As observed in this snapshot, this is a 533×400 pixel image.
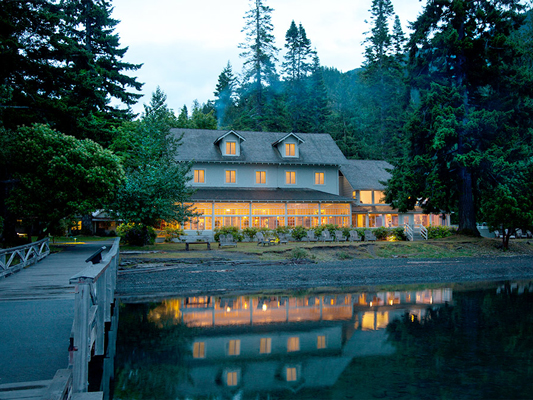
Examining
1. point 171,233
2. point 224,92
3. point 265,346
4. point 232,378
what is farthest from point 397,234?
point 224,92

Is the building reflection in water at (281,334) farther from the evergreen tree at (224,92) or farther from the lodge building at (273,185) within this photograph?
the evergreen tree at (224,92)

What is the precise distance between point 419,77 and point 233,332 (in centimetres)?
2702

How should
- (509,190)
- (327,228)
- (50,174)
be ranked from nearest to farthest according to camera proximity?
1. (50,174)
2. (509,190)
3. (327,228)

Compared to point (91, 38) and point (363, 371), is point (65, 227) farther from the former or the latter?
point (363, 371)

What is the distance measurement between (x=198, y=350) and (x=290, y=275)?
10.2 metres

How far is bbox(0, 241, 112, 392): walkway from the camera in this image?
6.20 m

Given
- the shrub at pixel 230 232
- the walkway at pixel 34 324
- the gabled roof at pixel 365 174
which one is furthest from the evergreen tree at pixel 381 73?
the walkway at pixel 34 324

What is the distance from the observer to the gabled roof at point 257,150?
124ft

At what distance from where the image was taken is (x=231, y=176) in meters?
38.2

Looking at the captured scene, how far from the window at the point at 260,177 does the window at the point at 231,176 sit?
189cm

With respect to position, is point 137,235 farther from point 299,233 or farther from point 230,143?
point 230,143

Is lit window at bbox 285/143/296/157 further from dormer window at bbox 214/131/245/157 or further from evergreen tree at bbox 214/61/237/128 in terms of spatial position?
evergreen tree at bbox 214/61/237/128

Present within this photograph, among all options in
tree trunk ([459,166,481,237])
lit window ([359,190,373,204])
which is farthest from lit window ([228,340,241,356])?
lit window ([359,190,373,204])

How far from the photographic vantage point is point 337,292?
57.4ft
